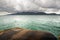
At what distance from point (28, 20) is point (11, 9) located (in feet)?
1.49

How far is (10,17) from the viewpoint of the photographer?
316 cm

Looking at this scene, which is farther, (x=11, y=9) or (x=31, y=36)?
(x=11, y=9)

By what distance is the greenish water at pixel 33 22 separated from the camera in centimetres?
304

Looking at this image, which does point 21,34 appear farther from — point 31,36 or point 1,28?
point 1,28

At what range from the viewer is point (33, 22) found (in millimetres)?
3096

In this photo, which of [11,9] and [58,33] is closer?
[58,33]

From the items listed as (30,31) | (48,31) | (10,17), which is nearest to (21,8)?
(10,17)

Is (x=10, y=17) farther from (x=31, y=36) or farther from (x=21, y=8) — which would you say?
(x=31, y=36)

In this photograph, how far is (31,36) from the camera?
2977 mm

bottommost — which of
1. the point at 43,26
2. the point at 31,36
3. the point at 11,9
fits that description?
the point at 31,36

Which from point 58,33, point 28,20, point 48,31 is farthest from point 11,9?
point 58,33

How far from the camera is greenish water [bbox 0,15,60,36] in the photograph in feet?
9.96

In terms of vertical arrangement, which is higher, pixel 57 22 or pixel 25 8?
pixel 25 8

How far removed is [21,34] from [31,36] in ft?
0.72
